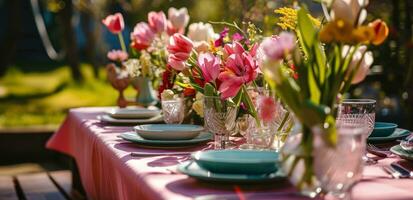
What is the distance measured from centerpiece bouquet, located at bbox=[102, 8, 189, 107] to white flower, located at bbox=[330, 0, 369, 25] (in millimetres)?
1658

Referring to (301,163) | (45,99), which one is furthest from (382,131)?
(45,99)

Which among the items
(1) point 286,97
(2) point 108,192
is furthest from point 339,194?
(2) point 108,192

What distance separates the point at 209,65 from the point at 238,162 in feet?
2.10

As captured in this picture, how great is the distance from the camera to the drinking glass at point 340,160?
1357 millimetres

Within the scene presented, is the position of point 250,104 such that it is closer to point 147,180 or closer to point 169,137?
point 169,137

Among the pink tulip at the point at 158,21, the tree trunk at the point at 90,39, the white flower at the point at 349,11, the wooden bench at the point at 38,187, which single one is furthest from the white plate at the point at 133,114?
the tree trunk at the point at 90,39

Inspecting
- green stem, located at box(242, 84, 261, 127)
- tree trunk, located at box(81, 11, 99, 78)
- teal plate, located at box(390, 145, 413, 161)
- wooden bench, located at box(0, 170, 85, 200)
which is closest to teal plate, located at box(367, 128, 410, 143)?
teal plate, located at box(390, 145, 413, 161)

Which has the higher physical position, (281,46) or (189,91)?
(281,46)

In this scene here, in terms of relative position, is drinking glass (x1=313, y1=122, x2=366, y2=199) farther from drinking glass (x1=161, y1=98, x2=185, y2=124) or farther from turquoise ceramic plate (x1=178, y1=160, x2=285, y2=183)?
drinking glass (x1=161, y1=98, x2=185, y2=124)

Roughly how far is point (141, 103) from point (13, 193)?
0.88 meters

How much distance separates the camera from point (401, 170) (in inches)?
71.6

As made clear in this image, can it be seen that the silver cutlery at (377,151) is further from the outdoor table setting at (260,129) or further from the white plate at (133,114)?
the white plate at (133,114)

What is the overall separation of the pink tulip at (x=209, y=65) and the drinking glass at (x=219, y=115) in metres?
0.12

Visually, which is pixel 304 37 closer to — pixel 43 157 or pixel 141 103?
pixel 141 103
